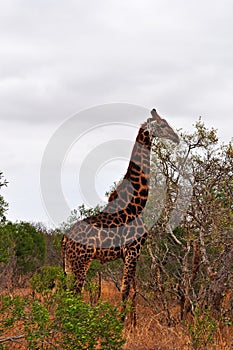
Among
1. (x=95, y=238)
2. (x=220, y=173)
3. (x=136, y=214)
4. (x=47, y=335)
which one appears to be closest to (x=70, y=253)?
(x=95, y=238)

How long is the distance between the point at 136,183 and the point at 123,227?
697mm

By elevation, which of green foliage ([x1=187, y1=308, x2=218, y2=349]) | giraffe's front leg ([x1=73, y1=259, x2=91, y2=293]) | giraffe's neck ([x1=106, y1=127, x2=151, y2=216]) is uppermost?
giraffe's neck ([x1=106, y1=127, x2=151, y2=216])

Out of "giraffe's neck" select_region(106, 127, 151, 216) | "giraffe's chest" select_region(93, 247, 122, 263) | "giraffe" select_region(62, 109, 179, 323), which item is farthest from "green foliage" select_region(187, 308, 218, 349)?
"giraffe's neck" select_region(106, 127, 151, 216)

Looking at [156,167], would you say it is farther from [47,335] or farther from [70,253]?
[47,335]

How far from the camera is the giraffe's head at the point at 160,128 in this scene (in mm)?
7547

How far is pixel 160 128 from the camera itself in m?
7.55

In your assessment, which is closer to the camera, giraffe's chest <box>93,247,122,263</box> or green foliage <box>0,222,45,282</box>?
giraffe's chest <box>93,247,122,263</box>

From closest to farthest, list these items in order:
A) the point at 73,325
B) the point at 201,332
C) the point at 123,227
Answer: the point at 73,325, the point at 201,332, the point at 123,227

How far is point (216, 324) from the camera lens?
7.08 meters

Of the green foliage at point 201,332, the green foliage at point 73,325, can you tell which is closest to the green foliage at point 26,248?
the green foliage at point 201,332

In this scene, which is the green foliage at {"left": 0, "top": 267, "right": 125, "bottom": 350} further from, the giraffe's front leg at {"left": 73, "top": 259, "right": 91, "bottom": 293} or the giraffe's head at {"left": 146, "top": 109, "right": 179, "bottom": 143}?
the giraffe's head at {"left": 146, "top": 109, "right": 179, "bottom": 143}

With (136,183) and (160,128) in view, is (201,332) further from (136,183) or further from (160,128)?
(160,128)

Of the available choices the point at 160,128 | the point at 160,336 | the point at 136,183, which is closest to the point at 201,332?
the point at 160,336

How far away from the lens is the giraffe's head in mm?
7547
